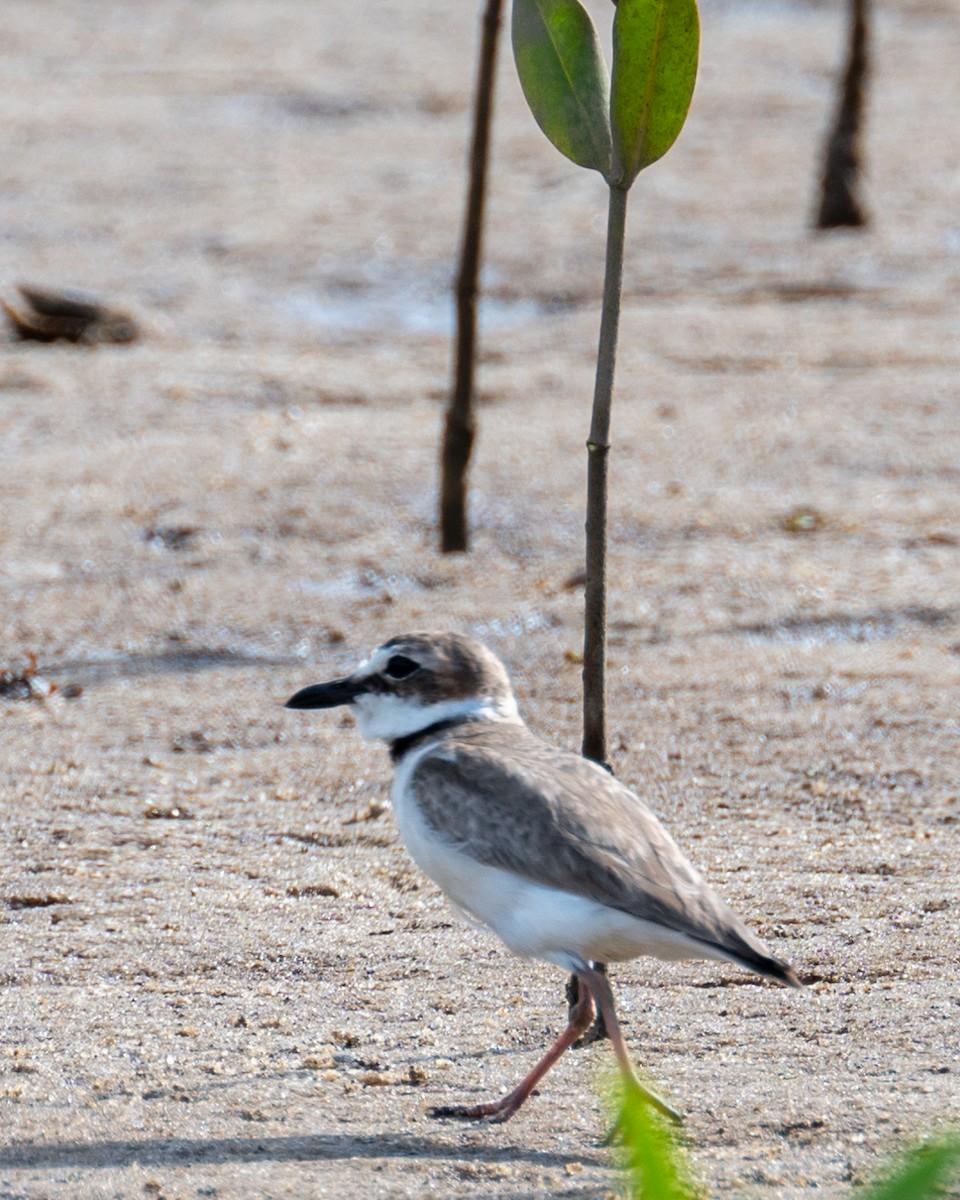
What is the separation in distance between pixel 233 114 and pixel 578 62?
13.0m

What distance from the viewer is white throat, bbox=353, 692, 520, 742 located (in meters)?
3.56

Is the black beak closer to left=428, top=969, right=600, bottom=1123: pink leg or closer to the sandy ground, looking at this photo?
the sandy ground

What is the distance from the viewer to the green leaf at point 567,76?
11.2 ft

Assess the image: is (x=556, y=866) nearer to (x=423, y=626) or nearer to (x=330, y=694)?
(x=330, y=694)

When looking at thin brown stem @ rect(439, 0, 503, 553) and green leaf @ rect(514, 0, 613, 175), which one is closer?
green leaf @ rect(514, 0, 613, 175)

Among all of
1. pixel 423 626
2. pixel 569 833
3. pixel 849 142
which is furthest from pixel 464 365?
pixel 849 142

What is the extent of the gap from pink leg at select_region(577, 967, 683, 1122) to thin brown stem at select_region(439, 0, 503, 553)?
3.97 meters

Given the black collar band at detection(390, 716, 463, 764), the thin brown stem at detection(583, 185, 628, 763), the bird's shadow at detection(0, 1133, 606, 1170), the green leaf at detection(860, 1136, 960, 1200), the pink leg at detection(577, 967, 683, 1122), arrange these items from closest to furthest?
1. the green leaf at detection(860, 1136, 960, 1200)
2. the bird's shadow at detection(0, 1133, 606, 1170)
3. the pink leg at detection(577, 967, 683, 1122)
4. the thin brown stem at detection(583, 185, 628, 763)
5. the black collar band at detection(390, 716, 463, 764)

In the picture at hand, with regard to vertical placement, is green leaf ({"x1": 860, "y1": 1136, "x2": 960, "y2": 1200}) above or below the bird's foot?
above

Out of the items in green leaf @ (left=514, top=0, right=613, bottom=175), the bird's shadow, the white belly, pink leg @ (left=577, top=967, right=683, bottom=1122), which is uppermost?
green leaf @ (left=514, top=0, right=613, bottom=175)

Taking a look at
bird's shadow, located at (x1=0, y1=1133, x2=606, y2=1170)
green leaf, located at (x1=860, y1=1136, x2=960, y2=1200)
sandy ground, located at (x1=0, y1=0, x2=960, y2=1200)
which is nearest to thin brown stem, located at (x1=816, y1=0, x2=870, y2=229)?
sandy ground, located at (x1=0, y1=0, x2=960, y2=1200)

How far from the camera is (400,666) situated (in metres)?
3.57

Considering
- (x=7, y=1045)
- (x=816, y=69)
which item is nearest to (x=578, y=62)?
(x=7, y=1045)

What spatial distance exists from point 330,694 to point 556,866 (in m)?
0.78
